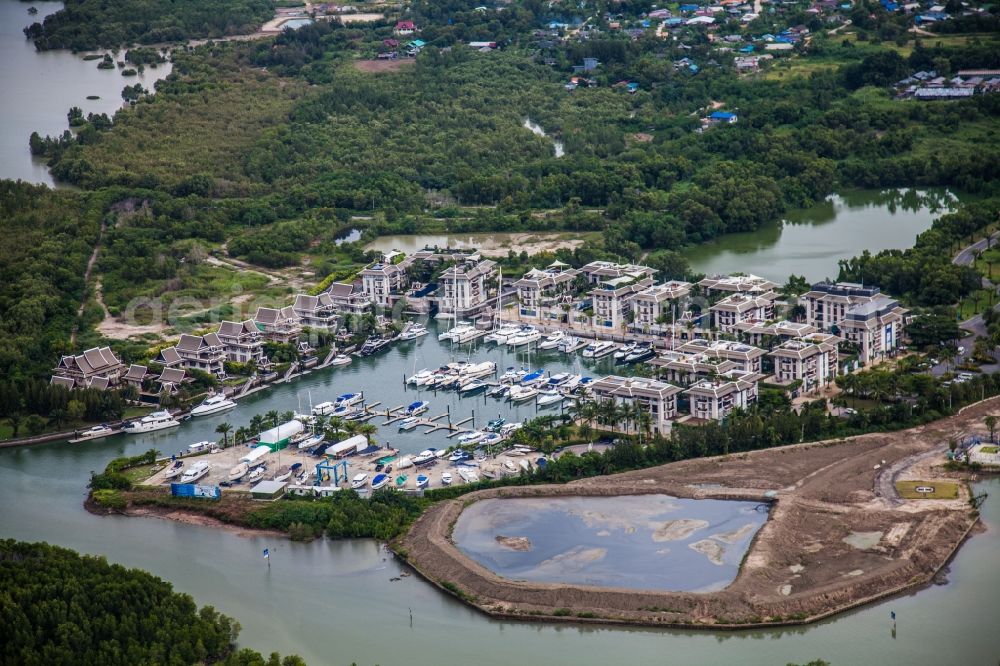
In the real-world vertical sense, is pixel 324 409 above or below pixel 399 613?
above

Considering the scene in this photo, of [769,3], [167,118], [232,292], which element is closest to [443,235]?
[232,292]

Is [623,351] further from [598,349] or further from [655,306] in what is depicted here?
[655,306]

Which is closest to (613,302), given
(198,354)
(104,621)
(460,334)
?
(460,334)

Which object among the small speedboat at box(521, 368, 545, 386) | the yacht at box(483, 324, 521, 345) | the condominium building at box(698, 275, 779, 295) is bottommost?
the small speedboat at box(521, 368, 545, 386)

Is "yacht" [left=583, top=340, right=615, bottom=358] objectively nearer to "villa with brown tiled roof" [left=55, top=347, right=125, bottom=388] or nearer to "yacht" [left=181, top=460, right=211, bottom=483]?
"yacht" [left=181, top=460, right=211, bottom=483]

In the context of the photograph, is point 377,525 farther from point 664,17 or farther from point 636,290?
point 664,17

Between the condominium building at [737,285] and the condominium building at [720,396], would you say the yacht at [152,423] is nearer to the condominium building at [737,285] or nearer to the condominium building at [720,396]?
the condominium building at [720,396]

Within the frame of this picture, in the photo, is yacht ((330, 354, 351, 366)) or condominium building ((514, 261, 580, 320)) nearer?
yacht ((330, 354, 351, 366))

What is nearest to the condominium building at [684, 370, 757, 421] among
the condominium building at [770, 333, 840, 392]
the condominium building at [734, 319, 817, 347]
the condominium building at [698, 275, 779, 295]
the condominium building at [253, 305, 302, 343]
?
the condominium building at [770, 333, 840, 392]
